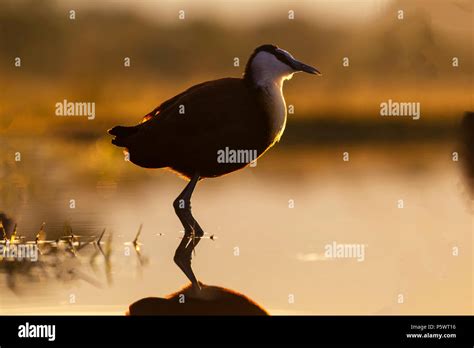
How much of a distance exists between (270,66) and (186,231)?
5.89 feet

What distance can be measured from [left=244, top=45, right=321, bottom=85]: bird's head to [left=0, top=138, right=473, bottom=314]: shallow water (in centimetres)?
→ 130

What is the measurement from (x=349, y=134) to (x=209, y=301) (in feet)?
42.1

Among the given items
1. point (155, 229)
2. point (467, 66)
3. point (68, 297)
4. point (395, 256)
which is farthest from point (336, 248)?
point (467, 66)

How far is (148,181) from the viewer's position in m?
→ 14.2

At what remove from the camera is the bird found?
10883 millimetres

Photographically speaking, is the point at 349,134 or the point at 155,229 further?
the point at 349,134

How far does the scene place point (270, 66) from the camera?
37.5 ft
